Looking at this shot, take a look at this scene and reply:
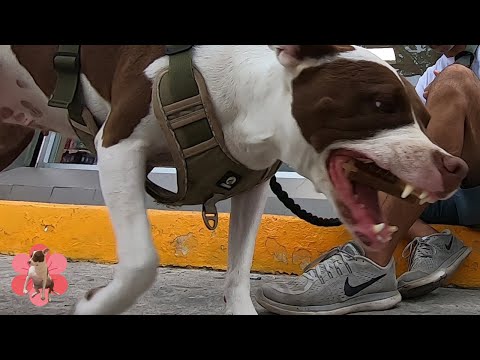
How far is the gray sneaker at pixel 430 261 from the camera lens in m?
1.89

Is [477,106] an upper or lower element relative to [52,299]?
upper

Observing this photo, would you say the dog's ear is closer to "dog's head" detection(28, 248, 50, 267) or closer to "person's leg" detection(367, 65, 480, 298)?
"dog's head" detection(28, 248, 50, 267)

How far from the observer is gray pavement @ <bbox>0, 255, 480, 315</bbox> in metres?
1.67

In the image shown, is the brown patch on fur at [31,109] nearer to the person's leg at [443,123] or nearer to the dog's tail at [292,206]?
the dog's tail at [292,206]

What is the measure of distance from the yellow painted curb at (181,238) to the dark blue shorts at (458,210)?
41 millimetres

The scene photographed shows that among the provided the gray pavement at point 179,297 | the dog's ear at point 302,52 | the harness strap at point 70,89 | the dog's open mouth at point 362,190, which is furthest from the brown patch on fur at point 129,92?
the gray pavement at point 179,297

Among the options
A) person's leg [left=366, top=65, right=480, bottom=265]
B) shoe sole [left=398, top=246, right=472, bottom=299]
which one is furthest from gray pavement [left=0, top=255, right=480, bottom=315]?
person's leg [left=366, top=65, right=480, bottom=265]

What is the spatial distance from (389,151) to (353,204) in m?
0.12

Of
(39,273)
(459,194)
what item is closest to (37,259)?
(39,273)
